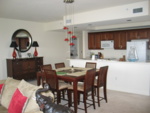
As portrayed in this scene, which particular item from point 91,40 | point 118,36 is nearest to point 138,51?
point 118,36

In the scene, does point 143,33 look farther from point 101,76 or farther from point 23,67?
point 23,67

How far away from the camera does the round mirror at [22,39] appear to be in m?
6.27

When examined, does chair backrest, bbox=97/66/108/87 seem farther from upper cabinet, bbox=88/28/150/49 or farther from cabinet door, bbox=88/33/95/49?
cabinet door, bbox=88/33/95/49

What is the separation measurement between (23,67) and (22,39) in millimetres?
1296

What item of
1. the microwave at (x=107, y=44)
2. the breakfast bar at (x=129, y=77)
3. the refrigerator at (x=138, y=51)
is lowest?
the breakfast bar at (x=129, y=77)

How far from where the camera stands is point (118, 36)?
22.4 ft

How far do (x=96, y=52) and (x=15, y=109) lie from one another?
6303 millimetres

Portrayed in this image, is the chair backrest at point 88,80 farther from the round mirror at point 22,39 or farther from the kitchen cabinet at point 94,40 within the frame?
the kitchen cabinet at point 94,40

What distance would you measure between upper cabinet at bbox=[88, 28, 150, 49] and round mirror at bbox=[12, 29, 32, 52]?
10.1 ft

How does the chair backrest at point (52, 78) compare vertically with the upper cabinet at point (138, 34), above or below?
below

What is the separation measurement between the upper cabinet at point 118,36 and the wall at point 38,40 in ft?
5.36

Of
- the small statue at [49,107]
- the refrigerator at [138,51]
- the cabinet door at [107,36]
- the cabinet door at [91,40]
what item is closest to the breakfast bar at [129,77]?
the refrigerator at [138,51]

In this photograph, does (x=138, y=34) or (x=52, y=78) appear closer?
(x=52, y=78)

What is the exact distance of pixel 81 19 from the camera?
17.7 ft
